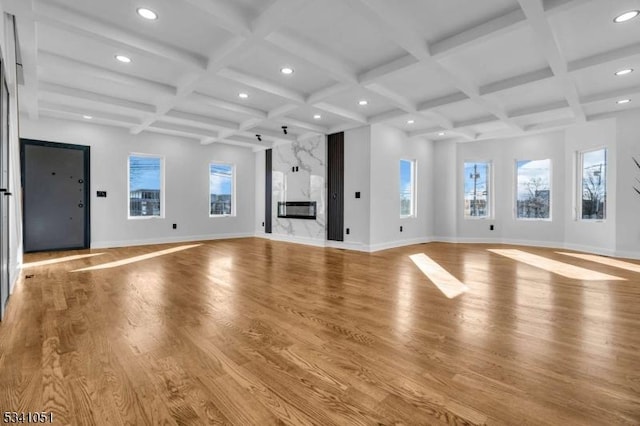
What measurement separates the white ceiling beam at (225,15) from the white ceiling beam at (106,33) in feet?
2.62

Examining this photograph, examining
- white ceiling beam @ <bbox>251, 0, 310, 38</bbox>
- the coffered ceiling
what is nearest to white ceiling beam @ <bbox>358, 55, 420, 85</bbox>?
the coffered ceiling

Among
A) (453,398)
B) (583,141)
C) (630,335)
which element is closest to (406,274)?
(630,335)

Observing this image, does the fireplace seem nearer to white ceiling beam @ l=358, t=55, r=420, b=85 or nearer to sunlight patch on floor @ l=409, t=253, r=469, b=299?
sunlight patch on floor @ l=409, t=253, r=469, b=299

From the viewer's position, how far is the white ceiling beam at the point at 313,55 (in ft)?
10.4

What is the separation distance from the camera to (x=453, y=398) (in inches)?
57.2

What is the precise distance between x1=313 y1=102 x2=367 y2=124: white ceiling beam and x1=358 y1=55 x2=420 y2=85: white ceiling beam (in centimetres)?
121

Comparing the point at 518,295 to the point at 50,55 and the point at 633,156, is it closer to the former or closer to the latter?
the point at 633,156

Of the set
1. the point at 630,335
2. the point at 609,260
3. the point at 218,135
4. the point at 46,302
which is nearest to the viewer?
the point at 630,335

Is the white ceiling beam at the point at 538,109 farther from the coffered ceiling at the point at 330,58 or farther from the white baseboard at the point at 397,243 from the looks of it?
the white baseboard at the point at 397,243

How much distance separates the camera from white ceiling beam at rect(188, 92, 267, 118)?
4.90 metres

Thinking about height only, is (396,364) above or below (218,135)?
below

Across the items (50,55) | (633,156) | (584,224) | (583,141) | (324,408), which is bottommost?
(324,408)

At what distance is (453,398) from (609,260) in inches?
226

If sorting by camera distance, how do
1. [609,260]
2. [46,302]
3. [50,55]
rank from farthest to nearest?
[609,260] → [50,55] → [46,302]
